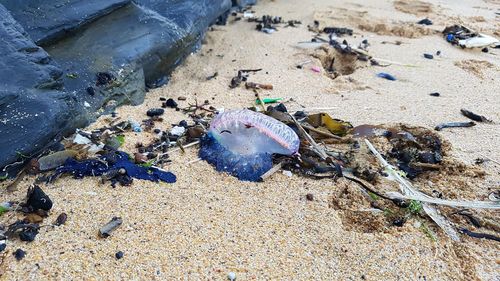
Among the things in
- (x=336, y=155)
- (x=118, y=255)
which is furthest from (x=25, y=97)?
(x=336, y=155)

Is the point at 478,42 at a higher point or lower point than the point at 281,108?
lower

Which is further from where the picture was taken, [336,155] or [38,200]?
[336,155]

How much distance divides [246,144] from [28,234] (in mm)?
1356

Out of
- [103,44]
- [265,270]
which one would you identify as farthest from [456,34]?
[265,270]

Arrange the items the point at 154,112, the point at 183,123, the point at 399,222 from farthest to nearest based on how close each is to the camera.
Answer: the point at 154,112, the point at 183,123, the point at 399,222

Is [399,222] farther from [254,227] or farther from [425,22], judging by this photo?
[425,22]

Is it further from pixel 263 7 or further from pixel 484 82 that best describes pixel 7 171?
pixel 263 7

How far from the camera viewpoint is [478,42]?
5074mm

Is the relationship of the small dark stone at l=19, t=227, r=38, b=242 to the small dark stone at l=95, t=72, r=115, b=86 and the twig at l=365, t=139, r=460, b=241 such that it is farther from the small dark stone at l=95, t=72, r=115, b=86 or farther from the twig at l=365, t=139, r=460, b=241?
the twig at l=365, t=139, r=460, b=241

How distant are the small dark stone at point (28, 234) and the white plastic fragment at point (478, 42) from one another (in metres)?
5.00

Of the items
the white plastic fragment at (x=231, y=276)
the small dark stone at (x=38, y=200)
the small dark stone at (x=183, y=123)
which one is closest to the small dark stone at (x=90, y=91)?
the small dark stone at (x=183, y=123)

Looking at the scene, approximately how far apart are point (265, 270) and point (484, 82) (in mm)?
3375

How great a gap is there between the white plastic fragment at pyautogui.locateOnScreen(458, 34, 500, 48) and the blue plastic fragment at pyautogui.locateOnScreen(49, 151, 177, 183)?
4217 mm

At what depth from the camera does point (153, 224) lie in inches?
86.1
